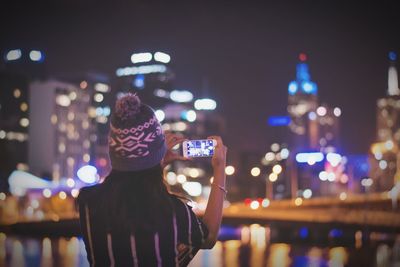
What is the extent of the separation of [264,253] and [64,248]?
20.6 feet

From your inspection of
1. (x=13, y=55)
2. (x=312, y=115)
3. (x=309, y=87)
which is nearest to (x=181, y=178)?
(x=13, y=55)

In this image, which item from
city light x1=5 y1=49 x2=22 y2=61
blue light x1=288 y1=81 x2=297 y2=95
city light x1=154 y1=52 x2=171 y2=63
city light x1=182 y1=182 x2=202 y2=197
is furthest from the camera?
blue light x1=288 y1=81 x2=297 y2=95

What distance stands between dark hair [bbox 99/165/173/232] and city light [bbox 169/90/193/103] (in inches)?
3830

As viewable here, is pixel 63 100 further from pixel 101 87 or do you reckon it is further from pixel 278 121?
pixel 278 121

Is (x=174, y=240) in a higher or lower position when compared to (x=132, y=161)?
lower

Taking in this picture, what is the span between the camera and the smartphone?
2.43 metres

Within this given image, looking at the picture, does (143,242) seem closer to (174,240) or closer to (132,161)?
(174,240)

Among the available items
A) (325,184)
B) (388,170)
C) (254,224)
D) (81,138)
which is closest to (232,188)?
(81,138)

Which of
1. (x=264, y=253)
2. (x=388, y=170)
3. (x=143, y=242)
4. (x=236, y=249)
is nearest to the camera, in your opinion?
(x=143, y=242)

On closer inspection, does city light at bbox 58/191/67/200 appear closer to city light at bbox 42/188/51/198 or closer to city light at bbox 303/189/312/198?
city light at bbox 42/188/51/198

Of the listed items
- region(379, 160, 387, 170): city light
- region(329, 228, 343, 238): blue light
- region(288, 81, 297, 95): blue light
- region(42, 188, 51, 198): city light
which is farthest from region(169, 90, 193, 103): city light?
region(329, 228, 343, 238): blue light

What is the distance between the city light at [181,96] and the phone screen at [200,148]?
3816 inches

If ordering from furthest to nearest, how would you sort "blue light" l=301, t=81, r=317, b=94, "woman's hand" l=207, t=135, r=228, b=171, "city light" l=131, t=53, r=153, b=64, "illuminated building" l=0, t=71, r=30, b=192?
"blue light" l=301, t=81, r=317, b=94, "city light" l=131, t=53, r=153, b=64, "illuminated building" l=0, t=71, r=30, b=192, "woman's hand" l=207, t=135, r=228, b=171

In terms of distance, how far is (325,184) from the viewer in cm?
9938
